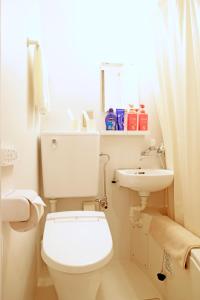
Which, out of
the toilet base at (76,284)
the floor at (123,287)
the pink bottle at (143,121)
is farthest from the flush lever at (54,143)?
the floor at (123,287)

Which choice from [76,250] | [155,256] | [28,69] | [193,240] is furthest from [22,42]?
[155,256]

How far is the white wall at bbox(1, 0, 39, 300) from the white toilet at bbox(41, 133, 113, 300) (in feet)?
0.48

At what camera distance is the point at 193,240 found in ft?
4.07

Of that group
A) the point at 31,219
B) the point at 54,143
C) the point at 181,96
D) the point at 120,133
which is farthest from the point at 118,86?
the point at 31,219

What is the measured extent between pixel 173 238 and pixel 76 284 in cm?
64

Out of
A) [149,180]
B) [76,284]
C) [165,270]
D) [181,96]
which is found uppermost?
[181,96]

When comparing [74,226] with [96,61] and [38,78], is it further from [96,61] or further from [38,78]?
[96,61]

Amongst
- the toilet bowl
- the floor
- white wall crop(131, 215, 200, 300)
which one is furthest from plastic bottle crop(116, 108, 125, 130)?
the floor

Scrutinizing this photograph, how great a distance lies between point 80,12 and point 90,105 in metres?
0.74

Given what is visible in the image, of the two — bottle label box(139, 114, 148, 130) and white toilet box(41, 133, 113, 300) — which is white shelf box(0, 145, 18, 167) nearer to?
white toilet box(41, 133, 113, 300)

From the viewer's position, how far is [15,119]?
1013mm

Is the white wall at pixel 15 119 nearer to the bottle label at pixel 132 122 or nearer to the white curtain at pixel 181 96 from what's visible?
the bottle label at pixel 132 122

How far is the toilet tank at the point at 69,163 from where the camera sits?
64.2 inches

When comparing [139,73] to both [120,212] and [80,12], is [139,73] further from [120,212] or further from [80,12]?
[120,212]
